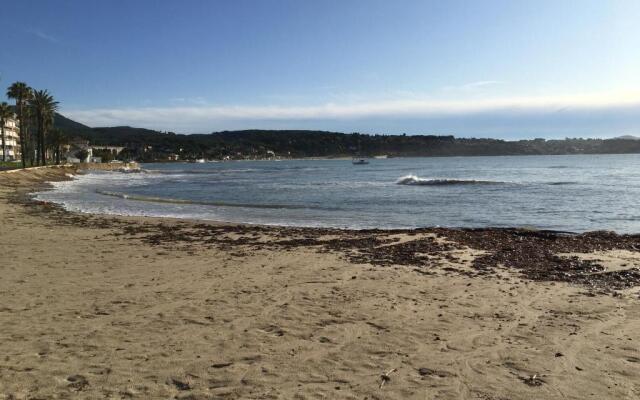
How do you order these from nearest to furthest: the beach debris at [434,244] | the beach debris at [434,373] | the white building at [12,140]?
the beach debris at [434,373] → the beach debris at [434,244] → the white building at [12,140]

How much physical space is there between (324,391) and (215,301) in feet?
12.2

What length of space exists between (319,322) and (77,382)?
3.20m

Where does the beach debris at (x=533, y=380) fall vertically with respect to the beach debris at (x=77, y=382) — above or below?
below

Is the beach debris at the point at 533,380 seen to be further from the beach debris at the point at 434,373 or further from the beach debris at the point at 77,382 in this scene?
the beach debris at the point at 77,382

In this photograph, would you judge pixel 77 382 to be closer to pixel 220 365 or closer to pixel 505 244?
pixel 220 365

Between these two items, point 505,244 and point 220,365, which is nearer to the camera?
point 220,365

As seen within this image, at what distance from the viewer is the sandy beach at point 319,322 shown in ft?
16.7

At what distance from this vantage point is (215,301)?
26.9 ft

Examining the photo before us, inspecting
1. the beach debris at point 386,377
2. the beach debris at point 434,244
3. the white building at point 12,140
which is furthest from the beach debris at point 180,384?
the white building at point 12,140

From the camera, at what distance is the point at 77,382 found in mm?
4984

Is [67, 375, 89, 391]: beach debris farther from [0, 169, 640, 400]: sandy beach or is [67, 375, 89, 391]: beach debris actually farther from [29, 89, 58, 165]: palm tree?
[29, 89, 58, 165]: palm tree

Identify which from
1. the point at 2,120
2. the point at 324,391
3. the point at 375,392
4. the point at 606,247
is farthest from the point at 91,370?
the point at 2,120

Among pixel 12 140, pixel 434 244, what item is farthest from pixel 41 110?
pixel 434 244

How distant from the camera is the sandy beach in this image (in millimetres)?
5102
